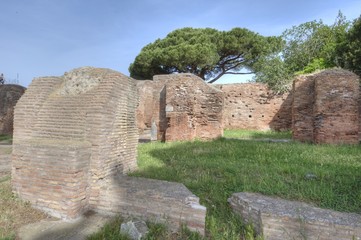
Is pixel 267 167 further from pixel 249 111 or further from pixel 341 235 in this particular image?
pixel 249 111

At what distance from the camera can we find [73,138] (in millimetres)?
3775

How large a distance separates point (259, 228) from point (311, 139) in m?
6.18

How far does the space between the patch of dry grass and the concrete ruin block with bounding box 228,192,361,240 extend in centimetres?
262

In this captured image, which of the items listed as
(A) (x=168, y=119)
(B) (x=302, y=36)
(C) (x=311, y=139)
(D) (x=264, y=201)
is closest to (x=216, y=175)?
(D) (x=264, y=201)

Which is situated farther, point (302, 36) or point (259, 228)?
point (302, 36)

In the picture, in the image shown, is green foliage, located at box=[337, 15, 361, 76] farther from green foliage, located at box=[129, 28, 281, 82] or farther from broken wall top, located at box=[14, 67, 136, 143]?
broken wall top, located at box=[14, 67, 136, 143]

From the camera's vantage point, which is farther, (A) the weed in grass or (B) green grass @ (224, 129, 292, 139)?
(B) green grass @ (224, 129, 292, 139)

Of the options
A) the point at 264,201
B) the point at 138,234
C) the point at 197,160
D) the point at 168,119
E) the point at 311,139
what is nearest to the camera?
the point at 138,234

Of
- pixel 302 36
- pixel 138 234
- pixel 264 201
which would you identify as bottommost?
pixel 138 234

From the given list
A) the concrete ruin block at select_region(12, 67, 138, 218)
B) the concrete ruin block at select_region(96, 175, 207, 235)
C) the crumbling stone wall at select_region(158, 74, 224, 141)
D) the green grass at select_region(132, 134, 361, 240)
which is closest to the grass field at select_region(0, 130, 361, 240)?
the green grass at select_region(132, 134, 361, 240)

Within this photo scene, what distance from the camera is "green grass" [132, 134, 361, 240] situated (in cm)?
316

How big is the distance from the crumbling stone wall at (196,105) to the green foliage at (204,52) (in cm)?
1053

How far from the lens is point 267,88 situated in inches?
529

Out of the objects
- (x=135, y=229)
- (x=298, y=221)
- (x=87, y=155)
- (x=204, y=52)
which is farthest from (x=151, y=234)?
(x=204, y=52)
